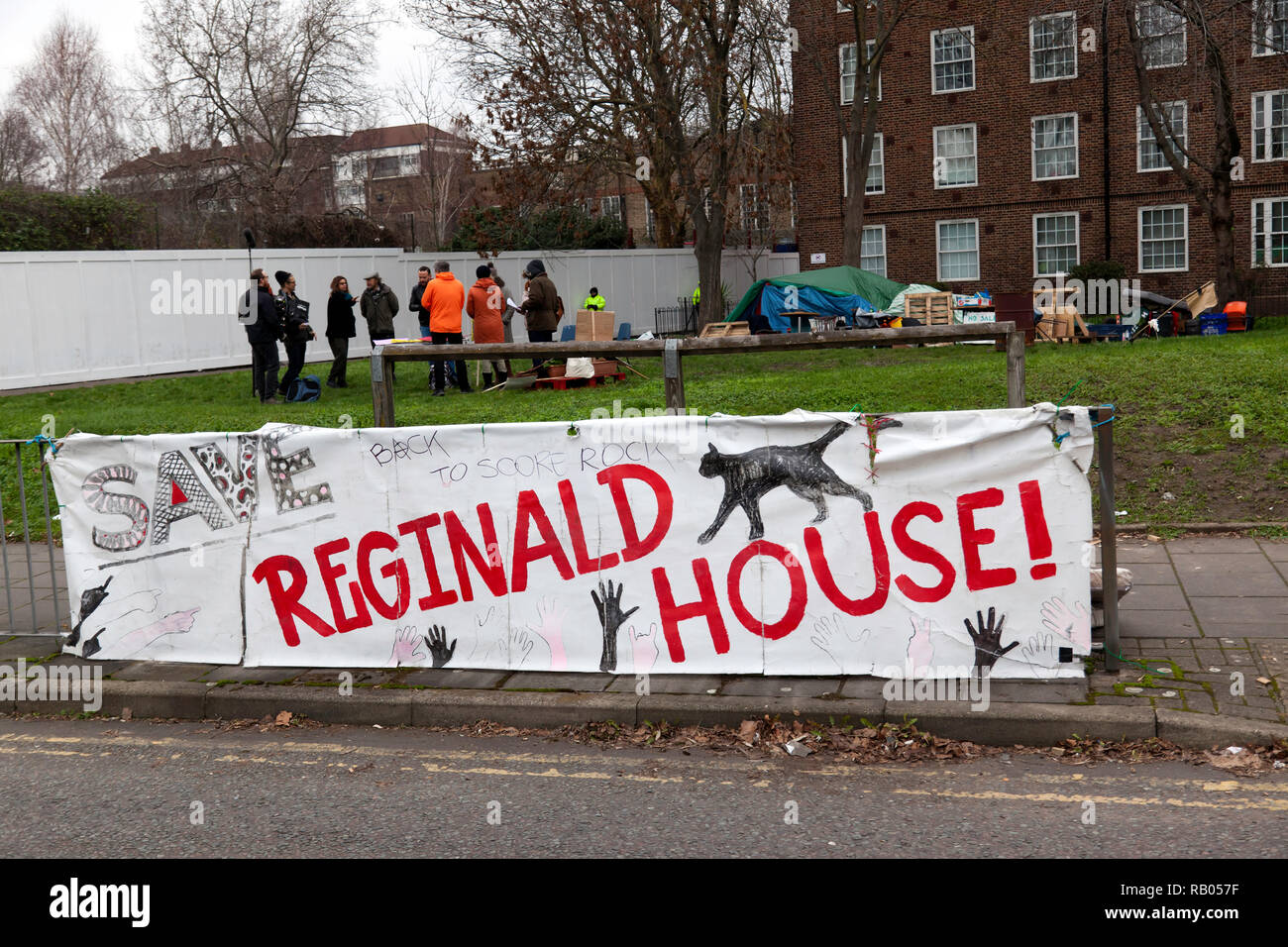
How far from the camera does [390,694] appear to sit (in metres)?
6.06

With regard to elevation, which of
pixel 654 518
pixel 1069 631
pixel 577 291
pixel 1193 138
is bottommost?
pixel 1069 631

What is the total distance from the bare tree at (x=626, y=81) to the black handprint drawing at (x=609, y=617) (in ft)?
71.0

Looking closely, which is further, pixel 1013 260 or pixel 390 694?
pixel 1013 260

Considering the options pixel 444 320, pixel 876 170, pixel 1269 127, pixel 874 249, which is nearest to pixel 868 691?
pixel 444 320

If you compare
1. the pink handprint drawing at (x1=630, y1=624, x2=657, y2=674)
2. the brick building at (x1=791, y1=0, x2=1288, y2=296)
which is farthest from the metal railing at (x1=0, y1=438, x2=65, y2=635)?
the brick building at (x1=791, y1=0, x2=1288, y2=296)

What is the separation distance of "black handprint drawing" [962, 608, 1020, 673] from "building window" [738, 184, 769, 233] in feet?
80.4

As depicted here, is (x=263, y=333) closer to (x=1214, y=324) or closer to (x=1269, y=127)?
(x=1214, y=324)

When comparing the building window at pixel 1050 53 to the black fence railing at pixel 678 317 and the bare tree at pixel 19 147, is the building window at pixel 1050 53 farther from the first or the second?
the bare tree at pixel 19 147

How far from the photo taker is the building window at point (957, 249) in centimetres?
3931

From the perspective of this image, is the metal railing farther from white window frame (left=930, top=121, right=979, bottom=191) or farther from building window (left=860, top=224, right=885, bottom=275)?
white window frame (left=930, top=121, right=979, bottom=191)

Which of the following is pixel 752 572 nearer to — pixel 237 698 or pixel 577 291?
pixel 237 698

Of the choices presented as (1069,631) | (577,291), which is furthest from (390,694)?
(577,291)
